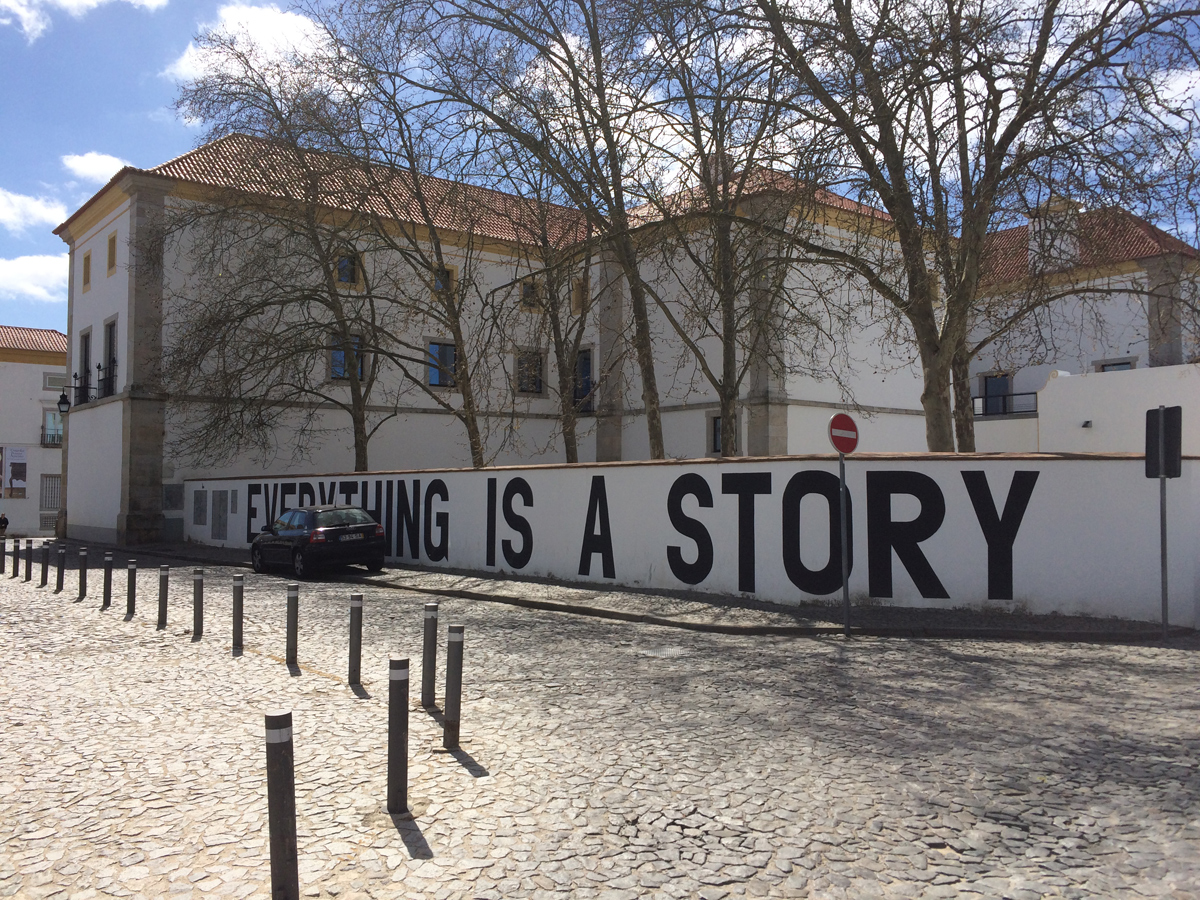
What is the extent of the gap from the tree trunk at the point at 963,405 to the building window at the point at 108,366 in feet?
93.5

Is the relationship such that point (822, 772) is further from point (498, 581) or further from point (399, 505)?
point (399, 505)

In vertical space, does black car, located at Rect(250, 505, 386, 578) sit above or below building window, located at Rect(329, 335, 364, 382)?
below

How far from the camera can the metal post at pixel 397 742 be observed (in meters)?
4.95

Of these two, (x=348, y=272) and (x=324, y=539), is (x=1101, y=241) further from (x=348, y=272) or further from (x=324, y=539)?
(x=348, y=272)

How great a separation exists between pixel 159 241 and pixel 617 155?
17.1m

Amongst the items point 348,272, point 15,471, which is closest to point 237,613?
point 348,272

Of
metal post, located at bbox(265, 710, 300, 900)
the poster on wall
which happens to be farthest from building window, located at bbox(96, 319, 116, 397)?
metal post, located at bbox(265, 710, 300, 900)

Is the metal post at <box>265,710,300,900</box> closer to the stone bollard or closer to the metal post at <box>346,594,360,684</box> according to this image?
the stone bollard

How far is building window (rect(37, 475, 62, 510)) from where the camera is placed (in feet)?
175

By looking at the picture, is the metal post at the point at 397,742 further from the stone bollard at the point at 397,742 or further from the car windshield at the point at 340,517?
the car windshield at the point at 340,517

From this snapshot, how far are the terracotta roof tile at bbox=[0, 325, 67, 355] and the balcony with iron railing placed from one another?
51.0 metres

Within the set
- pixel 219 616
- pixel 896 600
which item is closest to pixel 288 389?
pixel 219 616

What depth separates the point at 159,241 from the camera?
28.7m

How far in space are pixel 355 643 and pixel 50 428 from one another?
5476 centimetres
